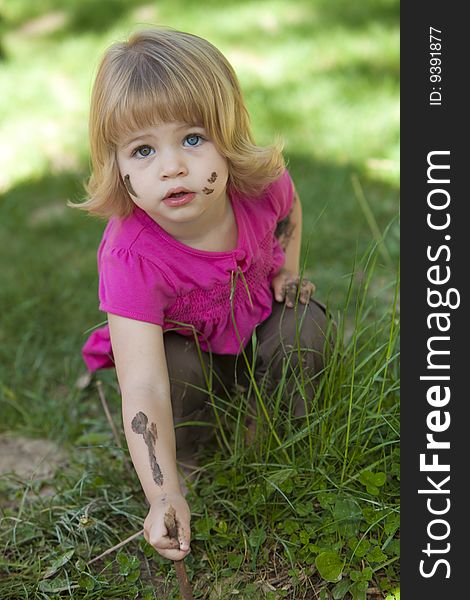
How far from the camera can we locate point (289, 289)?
2.20 meters

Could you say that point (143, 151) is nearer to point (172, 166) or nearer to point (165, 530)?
point (172, 166)

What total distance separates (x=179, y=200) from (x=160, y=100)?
0.20 m

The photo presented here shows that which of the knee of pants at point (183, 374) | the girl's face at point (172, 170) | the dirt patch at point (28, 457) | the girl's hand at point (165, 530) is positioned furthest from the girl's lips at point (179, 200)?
the dirt patch at point (28, 457)

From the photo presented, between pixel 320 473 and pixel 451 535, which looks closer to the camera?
pixel 451 535

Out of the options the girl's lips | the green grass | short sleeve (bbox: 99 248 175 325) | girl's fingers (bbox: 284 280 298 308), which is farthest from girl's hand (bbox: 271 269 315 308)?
the girl's lips

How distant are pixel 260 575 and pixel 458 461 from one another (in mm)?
482

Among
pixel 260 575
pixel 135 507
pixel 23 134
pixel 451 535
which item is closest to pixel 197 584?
pixel 260 575

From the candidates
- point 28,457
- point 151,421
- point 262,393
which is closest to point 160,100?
point 151,421

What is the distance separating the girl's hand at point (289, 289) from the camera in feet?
7.13

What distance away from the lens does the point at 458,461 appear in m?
1.82

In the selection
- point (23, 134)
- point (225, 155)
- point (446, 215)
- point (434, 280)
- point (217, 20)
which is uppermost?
point (217, 20)

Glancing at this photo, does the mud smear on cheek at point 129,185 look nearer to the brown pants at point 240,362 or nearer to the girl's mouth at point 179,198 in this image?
the girl's mouth at point 179,198

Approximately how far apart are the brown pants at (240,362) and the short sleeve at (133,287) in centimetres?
17

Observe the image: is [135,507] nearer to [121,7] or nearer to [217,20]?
[217,20]
